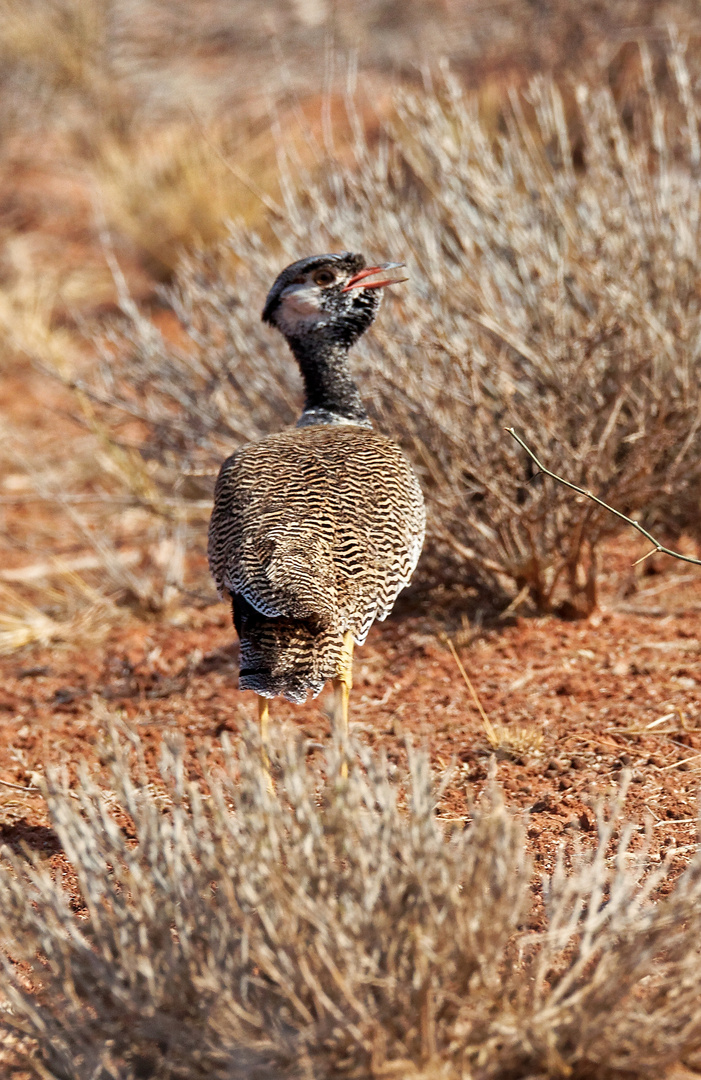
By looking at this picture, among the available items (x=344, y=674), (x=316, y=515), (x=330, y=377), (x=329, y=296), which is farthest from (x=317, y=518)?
(x=329, y=296)

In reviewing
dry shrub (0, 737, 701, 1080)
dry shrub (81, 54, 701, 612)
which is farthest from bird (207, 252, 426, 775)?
dry shrub (0, 737, 701, 1080)

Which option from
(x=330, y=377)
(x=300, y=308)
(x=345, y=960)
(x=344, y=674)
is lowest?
(x=344, y=674)

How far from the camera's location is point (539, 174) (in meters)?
5.45

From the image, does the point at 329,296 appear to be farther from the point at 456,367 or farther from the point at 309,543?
the point at 309,543

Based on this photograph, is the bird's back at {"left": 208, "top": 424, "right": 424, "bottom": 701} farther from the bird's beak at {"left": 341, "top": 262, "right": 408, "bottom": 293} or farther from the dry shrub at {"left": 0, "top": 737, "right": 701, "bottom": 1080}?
the dry shrub at {"left": 0, "top": 737, "right": 701, "bottom": 1080}

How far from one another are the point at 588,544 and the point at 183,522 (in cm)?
230

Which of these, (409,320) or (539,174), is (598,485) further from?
(539,174)

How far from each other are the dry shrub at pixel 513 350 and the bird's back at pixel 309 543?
725mm

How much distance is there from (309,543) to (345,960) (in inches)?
64.2

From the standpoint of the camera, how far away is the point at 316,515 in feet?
12.5

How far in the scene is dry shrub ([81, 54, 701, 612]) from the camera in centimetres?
482

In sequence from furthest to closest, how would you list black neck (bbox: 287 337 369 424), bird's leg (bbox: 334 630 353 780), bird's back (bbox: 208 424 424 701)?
black neck (bbox: 287 337 369 424), bird's leg (bbox: 334 630 353 780), bird's back (bbox: 208 424 424 701)

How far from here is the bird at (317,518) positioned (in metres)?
3.46

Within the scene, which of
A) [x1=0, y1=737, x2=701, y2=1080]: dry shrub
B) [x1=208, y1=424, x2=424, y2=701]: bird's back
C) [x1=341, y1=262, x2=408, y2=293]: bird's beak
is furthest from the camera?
[x1=341, y1=262, x2=408, y2=293]: bird's beak
